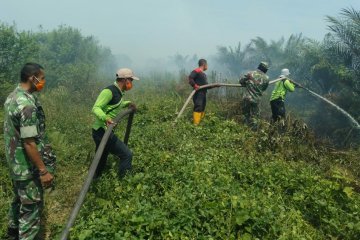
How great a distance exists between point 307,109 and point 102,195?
13.5 metres

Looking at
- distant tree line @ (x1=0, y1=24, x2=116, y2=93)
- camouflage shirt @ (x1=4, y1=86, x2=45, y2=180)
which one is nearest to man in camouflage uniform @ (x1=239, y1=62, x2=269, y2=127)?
camouflage shirt @ (x1=4, y1=86, x2=45, y2=180)

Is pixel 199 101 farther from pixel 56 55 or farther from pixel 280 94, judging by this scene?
pixel 56 55

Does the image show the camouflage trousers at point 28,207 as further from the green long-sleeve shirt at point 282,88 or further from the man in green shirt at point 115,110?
the green long-sleeve shirt at point 282,88

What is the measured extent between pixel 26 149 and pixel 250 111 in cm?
724

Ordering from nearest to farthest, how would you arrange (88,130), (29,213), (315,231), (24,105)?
(24,105)
(29,213)
(315,231)
(88,130)

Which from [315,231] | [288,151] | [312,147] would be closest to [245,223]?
[315,231]

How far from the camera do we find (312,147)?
8008 mm

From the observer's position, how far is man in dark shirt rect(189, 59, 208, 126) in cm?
977

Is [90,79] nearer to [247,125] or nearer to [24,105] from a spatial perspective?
[247,125]

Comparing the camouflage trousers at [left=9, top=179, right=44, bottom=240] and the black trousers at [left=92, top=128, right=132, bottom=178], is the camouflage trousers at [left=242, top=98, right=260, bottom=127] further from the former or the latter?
the camouflage trousers at [left=9, top=179, right=44, bottom=240]

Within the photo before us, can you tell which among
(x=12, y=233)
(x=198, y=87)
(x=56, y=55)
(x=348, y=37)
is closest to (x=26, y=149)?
(x=12, y=233)

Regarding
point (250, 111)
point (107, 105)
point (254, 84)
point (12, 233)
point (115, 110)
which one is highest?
point (107, 105)

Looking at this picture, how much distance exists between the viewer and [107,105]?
5.53m

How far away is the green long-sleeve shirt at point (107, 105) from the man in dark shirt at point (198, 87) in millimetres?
4255
